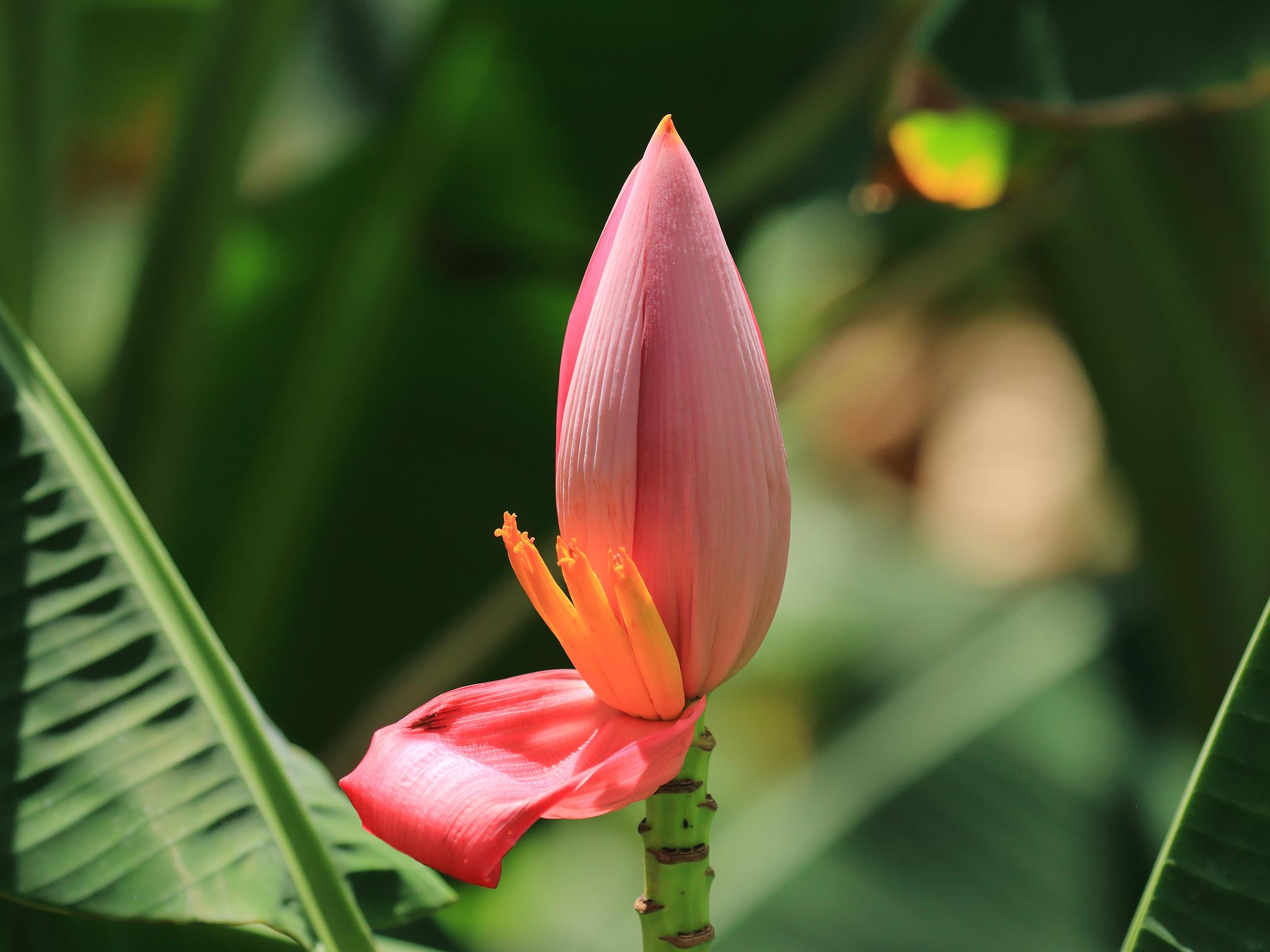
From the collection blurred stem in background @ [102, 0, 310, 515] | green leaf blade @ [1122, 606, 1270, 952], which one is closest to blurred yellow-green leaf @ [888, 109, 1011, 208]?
blurred stem in background @ [102, 0, 310, 515]

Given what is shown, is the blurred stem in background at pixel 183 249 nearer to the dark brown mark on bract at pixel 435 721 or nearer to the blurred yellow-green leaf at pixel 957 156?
the blurred yellow-green leaf at pixel 957 156

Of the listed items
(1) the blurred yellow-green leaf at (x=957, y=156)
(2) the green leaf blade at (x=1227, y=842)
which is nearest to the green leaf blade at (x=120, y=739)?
(2) the green leaf blade at (x=1227, y=842)

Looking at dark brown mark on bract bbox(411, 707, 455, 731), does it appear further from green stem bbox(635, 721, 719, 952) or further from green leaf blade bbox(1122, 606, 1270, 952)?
green leaf blade bbox(1122, 606, 1270, 952)

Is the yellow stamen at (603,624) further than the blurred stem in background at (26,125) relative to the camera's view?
No

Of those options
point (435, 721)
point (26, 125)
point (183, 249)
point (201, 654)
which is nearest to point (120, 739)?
point (201, 654)

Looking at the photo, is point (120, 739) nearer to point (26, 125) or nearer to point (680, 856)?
point (680, 856)

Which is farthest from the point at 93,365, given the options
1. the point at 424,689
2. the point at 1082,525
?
the point at 1082,525
